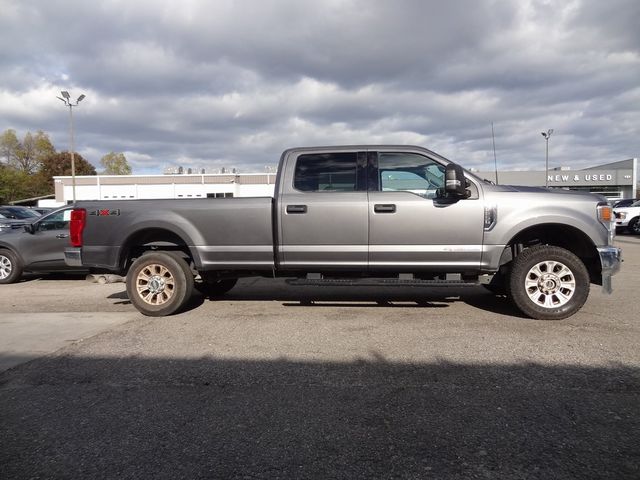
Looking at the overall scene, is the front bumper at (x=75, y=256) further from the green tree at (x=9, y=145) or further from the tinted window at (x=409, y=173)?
the green tree at (x=9, y=145)

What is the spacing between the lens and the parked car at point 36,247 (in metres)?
9.22

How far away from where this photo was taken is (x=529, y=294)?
550 cm

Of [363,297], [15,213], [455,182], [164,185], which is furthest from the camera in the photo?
[164,185]

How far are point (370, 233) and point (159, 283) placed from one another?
288cm

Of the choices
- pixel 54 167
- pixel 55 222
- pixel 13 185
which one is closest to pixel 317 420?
pixel 55 222

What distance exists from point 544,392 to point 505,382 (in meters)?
0.29

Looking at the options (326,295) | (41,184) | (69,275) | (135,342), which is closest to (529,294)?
(326,295)

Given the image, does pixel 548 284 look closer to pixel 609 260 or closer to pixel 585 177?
A: pixel 609 260

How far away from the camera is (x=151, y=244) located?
6234mm

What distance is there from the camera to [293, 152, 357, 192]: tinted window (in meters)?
5.85

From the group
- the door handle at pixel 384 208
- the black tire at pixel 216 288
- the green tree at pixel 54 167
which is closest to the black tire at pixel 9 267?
the black tire at pixel 216 288

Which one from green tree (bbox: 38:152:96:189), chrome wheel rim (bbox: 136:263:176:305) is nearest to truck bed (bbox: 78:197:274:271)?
chrome wheel rim (bbox: 136:263:176:305)

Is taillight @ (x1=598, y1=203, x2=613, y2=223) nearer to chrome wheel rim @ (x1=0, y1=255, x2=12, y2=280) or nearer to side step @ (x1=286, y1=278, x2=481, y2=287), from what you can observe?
side step @ (x1=286, y1=278, x2=481, y2=287)

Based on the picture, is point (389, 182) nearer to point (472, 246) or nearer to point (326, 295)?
point (472, 246)
